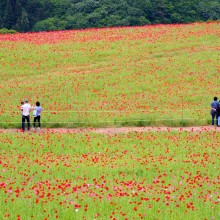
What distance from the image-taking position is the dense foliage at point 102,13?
2958 inches

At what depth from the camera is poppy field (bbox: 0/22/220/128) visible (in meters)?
31.5

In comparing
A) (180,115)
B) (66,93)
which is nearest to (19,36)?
(66,93)

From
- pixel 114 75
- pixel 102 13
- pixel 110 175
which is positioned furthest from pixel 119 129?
pixel 102 13

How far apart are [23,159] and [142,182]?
5.31 meters

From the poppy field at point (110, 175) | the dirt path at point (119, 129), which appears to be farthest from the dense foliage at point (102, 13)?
the poppy field at point (110, 175)

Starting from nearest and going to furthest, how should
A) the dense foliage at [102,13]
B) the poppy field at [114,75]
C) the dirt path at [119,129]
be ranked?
the dirt path at [119,129], the poppy field at [114,75], the dense foliage at [102,13]

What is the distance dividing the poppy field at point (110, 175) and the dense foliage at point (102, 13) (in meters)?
49.4

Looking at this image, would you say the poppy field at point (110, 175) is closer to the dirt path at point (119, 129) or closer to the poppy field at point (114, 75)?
the dirt path at point (119, 129)

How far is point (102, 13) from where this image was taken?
248ft

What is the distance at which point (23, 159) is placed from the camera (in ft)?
71.5

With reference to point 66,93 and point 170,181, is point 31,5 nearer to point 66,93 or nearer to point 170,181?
point 66,93

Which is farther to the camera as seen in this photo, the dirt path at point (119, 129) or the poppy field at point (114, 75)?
the poppy field at point (114, 75)

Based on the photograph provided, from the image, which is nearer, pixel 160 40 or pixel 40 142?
pixel 40 142

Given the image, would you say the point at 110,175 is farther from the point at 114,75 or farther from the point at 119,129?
the point at 114,75
